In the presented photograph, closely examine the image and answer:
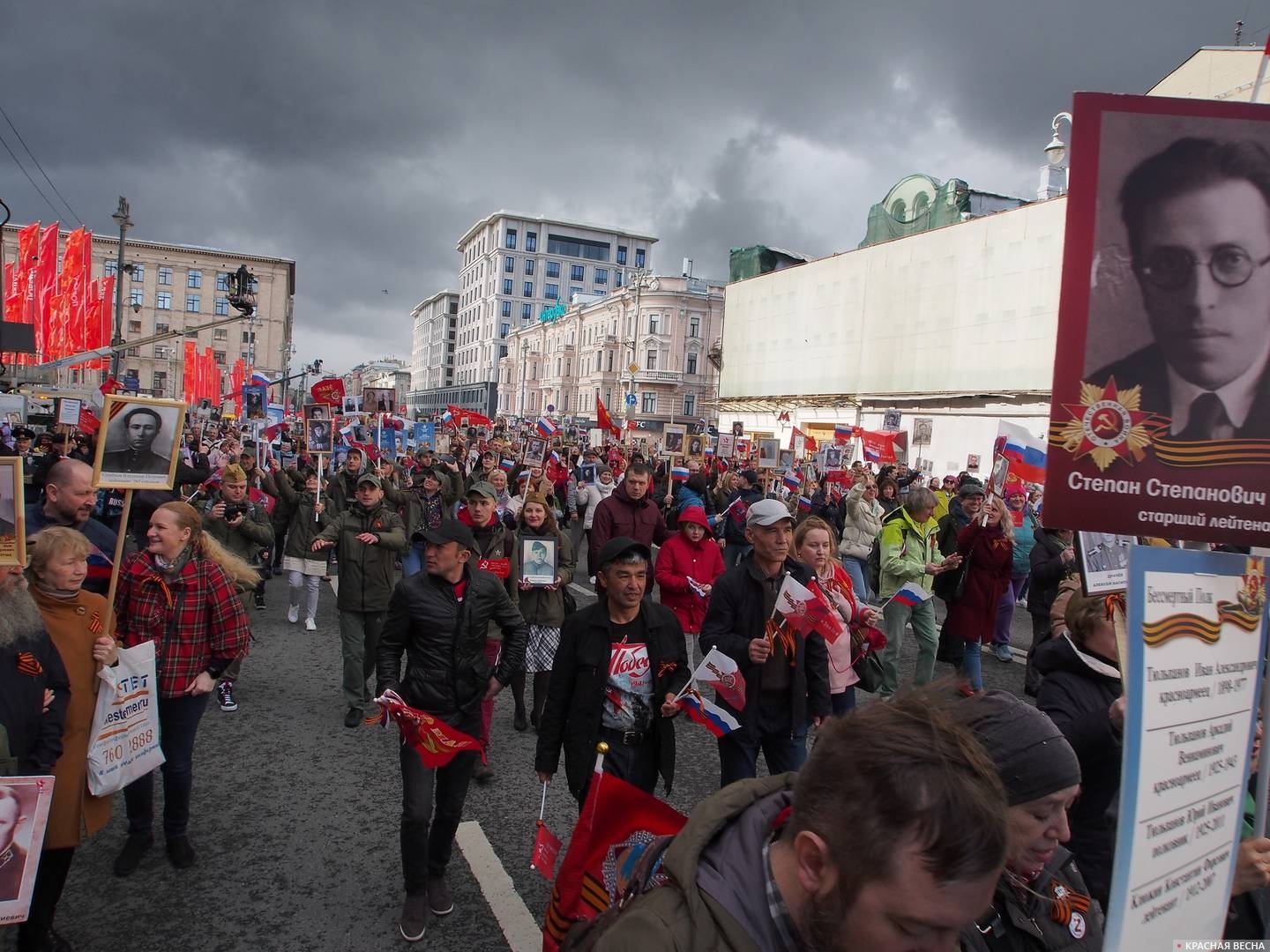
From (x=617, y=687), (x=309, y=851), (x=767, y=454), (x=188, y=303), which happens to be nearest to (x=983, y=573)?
(x=617, y=687)

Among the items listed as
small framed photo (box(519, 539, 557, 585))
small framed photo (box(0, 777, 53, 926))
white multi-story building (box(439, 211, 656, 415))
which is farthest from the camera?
white multi-story building (box(439, 211, 656, 415))

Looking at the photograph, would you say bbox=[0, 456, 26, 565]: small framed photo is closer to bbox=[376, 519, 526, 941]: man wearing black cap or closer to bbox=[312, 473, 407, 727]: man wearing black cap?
bbox=[376, 519, 526, 941]: man wearing black cap

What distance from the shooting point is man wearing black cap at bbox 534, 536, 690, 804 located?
3.55 meters

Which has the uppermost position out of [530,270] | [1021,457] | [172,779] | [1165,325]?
[530,270]

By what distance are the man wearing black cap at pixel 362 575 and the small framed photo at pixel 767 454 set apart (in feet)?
31.9

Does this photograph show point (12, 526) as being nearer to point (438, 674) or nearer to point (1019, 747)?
point (438, 674)

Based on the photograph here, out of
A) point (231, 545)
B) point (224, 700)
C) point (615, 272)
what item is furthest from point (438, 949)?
point (615, 272)

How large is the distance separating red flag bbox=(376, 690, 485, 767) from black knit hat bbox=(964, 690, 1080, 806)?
2.48 m

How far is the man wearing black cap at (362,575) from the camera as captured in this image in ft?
19.9

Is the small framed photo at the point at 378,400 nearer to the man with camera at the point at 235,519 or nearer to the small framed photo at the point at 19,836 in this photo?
the man with camera at the point at 235,519

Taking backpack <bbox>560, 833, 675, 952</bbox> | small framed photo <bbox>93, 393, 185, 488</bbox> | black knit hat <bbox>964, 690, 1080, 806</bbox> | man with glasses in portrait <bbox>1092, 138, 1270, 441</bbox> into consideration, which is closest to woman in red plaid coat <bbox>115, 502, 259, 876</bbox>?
small framed photo <bbox>93, 393, 185, 488</bbox>

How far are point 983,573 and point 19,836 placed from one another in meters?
6.54

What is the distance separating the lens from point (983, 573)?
21.9 feet

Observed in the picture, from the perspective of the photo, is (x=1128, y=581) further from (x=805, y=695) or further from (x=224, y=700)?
(x=224, y=700)
